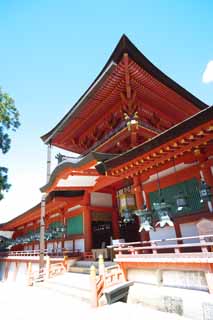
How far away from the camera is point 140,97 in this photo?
9.02 metres

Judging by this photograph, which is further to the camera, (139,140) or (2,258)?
(2,258)

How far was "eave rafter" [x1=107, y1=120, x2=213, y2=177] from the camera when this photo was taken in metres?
4.55

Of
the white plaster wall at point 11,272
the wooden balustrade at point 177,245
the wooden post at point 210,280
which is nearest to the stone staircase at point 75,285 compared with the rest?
the wooden balustrade at point 177,245

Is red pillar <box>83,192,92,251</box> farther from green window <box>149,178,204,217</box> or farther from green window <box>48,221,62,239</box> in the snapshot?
green window <box>149,178,204,217</box>

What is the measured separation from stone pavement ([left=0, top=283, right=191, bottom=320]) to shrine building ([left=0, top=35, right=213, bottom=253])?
6.66 ft

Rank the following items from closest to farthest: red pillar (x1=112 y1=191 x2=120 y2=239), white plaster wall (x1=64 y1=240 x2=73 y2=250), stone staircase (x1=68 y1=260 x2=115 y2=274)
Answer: stone staircase (x1=68 y1=260 x2=115 y2=274) < red pillar (x1=112 y1=191 x2=120 y2=239) < white plaster wall (x1=64 y1=240 x2=73 y2=250)

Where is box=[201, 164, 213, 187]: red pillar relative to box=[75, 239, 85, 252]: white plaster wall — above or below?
above

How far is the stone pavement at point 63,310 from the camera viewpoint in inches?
175

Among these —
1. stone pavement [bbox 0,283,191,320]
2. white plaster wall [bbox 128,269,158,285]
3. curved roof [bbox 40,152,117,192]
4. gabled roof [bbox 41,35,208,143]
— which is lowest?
stone pavement [bbox 0,283,191,320]

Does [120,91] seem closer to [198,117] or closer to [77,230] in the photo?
[198,117]

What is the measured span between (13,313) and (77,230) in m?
5.95

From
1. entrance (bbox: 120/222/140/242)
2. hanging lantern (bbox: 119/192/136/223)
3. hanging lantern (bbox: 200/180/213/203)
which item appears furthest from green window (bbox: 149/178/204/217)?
entrance (bbox: 120/222/140/242)

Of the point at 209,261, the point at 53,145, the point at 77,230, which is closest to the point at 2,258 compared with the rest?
the point at 77,230

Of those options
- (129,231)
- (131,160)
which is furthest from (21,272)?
(131,160)
